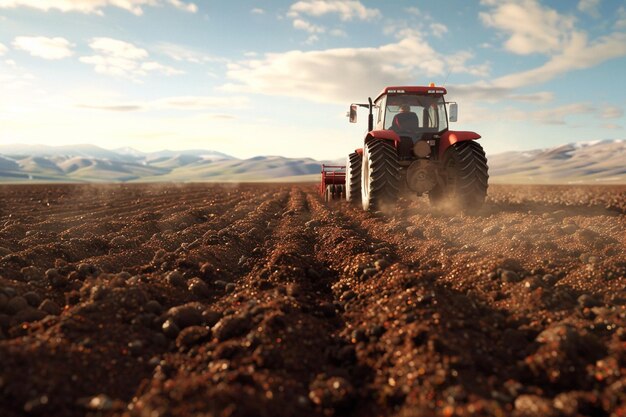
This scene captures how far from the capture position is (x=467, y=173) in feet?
28.5

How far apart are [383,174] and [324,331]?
19.1 ft

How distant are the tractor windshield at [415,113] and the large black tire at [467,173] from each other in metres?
1.15

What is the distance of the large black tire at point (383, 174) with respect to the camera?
344 inches

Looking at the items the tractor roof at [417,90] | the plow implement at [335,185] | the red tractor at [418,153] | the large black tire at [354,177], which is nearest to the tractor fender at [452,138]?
the red tractor at [418,153]

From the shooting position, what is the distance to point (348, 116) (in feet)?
34.7

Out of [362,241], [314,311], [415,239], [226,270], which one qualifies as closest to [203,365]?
[314,311]

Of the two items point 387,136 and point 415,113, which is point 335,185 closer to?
point 415,113

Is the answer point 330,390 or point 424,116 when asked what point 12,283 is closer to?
point 330,390

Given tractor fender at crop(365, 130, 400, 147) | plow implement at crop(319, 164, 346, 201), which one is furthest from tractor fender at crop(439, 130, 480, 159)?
plow implement at crop(319, 164, 346, 201)

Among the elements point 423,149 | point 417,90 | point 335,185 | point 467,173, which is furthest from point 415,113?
point 335,185

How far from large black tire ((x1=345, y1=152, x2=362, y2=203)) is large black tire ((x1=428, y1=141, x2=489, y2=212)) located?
2589 millimetres

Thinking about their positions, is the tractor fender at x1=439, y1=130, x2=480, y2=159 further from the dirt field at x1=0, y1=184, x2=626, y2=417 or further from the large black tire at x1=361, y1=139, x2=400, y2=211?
the dirt field at x1=0, y1=184, x2=626, y2=417

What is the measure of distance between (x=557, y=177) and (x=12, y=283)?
628 feet

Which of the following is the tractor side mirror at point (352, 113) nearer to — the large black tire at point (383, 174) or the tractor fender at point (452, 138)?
the large black tire at point (383, 174)
